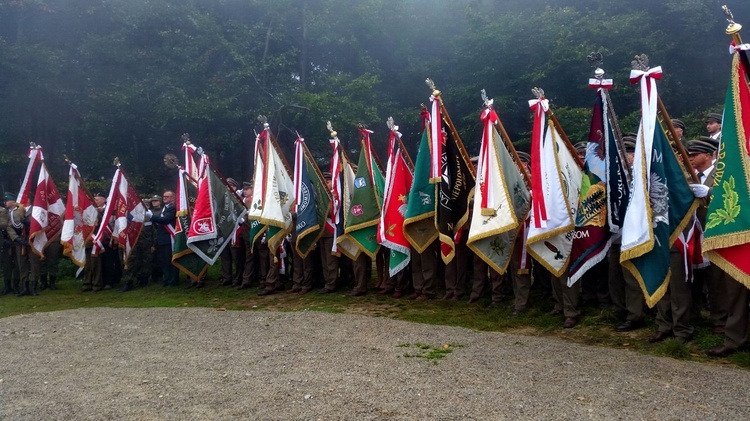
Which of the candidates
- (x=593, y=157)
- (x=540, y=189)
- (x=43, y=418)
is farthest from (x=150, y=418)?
(x=593, y=157)

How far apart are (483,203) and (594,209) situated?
4.31 ft

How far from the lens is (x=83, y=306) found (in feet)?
33.5

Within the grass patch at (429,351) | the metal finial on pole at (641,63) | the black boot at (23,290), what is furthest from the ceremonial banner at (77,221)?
the metal finial on pole at (641,63)

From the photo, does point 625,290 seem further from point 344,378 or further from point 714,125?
point 344,378

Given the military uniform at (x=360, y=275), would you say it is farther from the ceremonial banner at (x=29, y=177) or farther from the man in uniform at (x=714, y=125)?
the ceremonial banner at (x=29, y=177)

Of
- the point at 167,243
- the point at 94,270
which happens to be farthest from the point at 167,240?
the point at 94,270

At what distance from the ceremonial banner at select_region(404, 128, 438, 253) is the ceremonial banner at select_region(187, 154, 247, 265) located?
12.4 feet

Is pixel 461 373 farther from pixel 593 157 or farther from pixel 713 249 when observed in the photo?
pixel 593 157

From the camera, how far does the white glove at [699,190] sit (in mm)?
5504

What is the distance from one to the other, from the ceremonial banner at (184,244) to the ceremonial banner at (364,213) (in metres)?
3.18

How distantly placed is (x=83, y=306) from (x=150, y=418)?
6.89m

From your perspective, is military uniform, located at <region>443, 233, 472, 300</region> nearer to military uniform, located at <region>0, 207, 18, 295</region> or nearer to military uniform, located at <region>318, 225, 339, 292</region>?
military uniform, located at <region>318, 225, 339, 292</region>

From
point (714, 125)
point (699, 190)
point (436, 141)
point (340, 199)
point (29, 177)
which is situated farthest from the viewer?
point (29, 177)

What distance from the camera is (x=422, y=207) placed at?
8.22 metres
